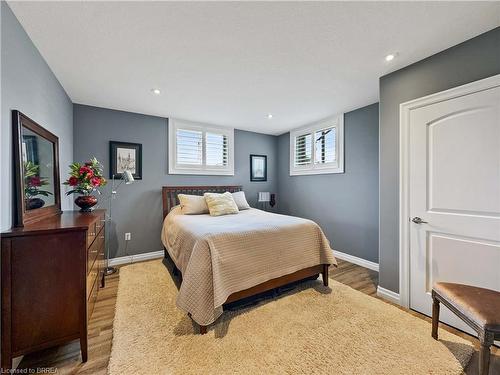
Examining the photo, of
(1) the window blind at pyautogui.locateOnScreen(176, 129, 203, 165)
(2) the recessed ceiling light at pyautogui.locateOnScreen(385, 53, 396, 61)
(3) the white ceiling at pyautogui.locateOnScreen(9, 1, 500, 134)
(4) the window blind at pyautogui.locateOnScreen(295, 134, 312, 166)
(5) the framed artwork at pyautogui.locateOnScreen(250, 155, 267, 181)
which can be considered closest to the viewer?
(3) the white ceiling at pyautogui.locateOnScreen(9, 1, 500, 134)

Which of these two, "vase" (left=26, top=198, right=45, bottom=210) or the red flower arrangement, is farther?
the red flower arrangement

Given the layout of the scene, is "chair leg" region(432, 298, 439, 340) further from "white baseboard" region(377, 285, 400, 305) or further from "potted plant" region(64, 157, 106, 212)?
"potted plant" region(64, 157, 106, 212)

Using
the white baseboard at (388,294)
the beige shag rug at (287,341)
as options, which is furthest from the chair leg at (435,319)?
the white baseboard at (388,294)

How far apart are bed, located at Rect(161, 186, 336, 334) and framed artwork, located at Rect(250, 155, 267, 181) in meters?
2.30

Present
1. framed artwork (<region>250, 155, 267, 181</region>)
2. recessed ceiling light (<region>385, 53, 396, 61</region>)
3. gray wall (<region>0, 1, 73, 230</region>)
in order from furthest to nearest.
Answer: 1. framed artwork (<region>250, 155, 267, 181</region>)
2. recessed ceiling light (<region>385, 53, 396, 61</region>)
3. gray wall (<region>0, 1, 73, 230</region>)

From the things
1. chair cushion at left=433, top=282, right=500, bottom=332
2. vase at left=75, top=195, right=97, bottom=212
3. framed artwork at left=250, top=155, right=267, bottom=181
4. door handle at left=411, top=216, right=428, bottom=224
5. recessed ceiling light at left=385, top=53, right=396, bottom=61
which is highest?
recessed ceiling light at left=385, top=53, right=396, bottom=61

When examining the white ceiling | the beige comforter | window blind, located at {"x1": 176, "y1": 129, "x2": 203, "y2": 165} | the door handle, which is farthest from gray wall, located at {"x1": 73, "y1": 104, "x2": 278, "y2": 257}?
the door handle

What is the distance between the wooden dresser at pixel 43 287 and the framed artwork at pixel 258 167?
354cm

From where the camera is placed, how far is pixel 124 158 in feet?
11.4

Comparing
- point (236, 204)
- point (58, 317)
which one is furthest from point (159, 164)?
point (58, 317)

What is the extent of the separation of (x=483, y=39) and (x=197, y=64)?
2.42 m

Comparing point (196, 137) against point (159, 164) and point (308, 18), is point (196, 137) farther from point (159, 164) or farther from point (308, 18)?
point (308, 18)

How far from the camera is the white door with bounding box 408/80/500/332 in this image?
67.1 inches

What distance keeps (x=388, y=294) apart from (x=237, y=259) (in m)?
1.74
